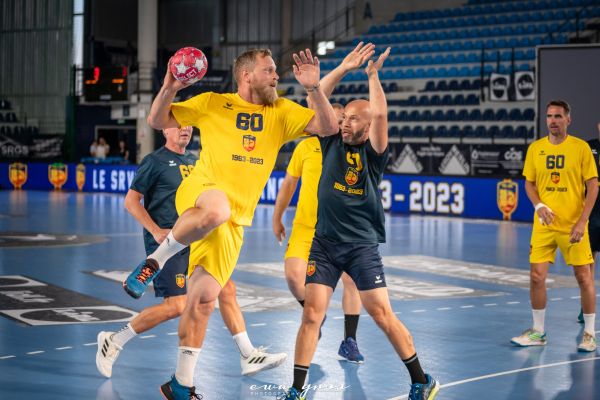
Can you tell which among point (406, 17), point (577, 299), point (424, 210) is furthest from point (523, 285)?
point (406, 17)

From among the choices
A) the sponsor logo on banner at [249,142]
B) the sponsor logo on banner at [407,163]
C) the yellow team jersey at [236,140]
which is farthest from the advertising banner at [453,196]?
the sponsor logo on banner at [249,142]

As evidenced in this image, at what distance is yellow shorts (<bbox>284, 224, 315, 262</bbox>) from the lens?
802 cm

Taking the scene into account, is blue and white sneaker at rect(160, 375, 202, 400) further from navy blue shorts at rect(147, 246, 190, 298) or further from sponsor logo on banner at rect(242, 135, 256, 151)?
sponsor logo on banner at rect(242, 135, 256, 151)

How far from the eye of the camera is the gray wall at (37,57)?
4047 centimetres

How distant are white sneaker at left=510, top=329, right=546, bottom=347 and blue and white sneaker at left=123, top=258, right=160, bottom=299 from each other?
3.75 metres

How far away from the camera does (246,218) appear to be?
6.31 m

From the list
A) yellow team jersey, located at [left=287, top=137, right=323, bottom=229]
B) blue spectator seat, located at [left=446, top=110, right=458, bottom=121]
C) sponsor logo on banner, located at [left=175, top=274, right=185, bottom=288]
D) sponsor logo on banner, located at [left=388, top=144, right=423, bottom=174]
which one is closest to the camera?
sponsor logo on banner, located at [left=175, top=274, right=185, bottom=288]

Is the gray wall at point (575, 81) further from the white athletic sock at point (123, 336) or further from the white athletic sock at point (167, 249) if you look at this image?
the white athletic sock at point (167, 249)

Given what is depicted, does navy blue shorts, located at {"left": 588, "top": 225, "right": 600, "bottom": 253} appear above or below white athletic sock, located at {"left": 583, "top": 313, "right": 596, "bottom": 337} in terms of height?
above

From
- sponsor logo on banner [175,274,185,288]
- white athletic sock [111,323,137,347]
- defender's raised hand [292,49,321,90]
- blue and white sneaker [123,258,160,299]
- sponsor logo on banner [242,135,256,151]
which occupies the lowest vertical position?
white athletic sock [111,323,137,347]

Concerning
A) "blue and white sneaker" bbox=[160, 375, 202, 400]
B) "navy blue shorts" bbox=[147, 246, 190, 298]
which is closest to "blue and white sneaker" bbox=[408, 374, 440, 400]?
"blue and white sneaker" bbox=[160, 375, 202, 400]

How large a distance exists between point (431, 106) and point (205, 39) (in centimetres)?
1589

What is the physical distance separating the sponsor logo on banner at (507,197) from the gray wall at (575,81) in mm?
3826

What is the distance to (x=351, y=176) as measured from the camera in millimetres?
6566
